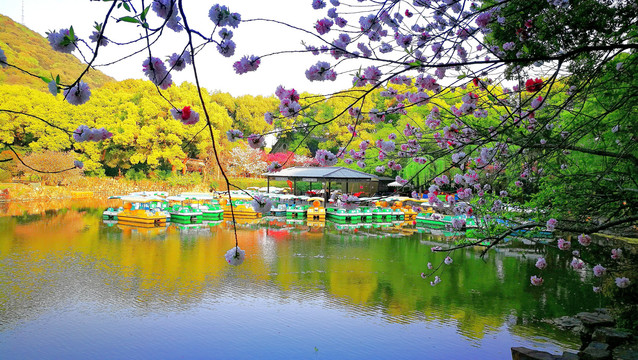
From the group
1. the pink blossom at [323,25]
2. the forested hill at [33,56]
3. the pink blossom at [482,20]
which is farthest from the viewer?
the forested hill at [33,56]

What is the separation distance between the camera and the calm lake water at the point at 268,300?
18.3ft

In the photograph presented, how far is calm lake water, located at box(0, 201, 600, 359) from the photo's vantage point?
559 centimetres

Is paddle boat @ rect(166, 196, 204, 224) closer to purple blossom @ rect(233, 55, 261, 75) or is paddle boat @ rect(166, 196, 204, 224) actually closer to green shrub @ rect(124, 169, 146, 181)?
green shrub @ rect(124, 169, 146, 181)

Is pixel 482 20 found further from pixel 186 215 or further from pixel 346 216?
pixel 346 216

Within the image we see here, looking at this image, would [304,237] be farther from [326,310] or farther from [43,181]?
[43,181]

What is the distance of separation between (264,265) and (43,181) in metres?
20.7

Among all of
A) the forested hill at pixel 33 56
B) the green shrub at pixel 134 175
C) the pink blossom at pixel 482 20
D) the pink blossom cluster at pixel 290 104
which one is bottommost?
the pink blossom cluster at pixel 290 104

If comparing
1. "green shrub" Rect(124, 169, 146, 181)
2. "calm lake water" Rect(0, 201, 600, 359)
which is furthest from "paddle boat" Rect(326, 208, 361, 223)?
"green shrub" Rect(124, 169, 146, 181)

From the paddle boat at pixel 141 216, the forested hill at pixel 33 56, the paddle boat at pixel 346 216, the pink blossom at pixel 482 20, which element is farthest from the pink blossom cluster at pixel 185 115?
the forested hill at pixel 33 56

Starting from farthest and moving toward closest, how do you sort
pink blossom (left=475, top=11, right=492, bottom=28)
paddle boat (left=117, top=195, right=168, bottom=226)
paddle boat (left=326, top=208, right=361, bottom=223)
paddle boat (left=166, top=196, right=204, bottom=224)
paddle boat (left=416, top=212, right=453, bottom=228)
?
paddle boat (left=326, top=208, right=361, bottom=223) → paddle boat (left=416, top=212, right=453, bottom=228) → paddle boat (left=166, top=196, right=204, bottom=224) → paddle boat (left=117, top=195, right=168, bottom=226) → pink blossom (left=475, top=11, right=492, bottom=28)

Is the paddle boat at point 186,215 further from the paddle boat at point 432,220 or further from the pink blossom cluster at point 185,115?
the pink blossom cluster at point 185,115

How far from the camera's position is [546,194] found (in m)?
5.64

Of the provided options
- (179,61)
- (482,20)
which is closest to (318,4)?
(482,20)

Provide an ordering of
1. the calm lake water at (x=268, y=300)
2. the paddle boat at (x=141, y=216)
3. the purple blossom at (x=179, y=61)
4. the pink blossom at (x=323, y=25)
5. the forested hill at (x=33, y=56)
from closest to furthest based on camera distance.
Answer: the purple blossom at (x=179, y=61)
the pink blossom at (x=323, y=25)
the calm lake water at (x=268, y=300)
the paddle boat at (x=141, y=216)
the forested hill at (x=33, y=56)
